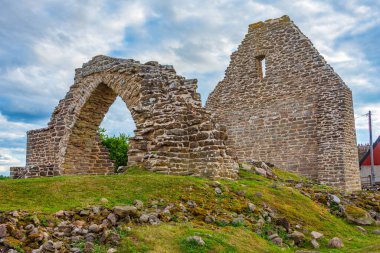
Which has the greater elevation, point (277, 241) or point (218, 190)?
point (218, 190)

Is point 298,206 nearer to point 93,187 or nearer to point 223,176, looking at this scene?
point 223,176

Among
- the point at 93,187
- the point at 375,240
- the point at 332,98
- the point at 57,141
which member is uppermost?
the point at 332,98

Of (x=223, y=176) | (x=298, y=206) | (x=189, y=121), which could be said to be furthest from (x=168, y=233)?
(x=189, y=121)

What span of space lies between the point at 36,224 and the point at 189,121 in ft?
20.6

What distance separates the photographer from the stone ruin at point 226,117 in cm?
1174

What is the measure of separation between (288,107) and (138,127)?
9380 mm

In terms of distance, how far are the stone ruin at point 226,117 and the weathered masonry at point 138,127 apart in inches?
1.1

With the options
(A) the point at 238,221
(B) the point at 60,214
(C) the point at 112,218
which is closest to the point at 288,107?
(A) the point at 238,221

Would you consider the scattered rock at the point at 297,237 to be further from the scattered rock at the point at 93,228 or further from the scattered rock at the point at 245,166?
the scattered rock at the point at 245,166

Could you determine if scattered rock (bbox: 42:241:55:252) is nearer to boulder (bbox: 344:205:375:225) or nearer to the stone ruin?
the stone ruin

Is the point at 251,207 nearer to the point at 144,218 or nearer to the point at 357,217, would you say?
the point at 144,218

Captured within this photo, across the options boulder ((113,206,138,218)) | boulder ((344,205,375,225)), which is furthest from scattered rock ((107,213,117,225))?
boulder ((344,205,375,225))

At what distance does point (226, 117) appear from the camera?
70.7ft

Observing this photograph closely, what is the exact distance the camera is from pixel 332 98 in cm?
1819
